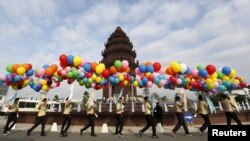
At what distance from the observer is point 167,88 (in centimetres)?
1198

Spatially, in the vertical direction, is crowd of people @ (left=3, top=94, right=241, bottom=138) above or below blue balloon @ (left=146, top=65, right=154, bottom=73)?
below

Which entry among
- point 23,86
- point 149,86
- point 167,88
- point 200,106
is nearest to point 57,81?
point 23,86

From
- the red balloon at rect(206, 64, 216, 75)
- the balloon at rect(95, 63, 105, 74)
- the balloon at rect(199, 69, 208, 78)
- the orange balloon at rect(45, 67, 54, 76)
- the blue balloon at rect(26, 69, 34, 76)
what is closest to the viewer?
the red balloon at rect(206, 64, 216, 75)

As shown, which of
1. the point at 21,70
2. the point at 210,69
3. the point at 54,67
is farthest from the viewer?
the point at 54,67

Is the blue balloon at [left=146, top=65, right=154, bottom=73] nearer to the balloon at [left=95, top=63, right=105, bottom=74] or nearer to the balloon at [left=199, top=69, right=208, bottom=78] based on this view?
the balloon at [left=95, top=63, right=105, bottom=74]

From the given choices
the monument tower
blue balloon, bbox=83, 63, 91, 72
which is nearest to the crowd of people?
blue balloon, bbox=83, 63, 91, 72

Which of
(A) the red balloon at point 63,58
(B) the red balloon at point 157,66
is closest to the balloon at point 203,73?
(B) the red balloon at point 157,66

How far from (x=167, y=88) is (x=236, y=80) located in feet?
13.7

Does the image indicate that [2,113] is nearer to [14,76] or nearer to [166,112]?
[14,76]

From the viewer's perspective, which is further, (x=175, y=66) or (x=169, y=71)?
(x=169, y=71)

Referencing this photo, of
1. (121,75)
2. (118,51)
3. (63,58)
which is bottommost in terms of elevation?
(121,75)

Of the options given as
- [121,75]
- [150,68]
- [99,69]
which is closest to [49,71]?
[99,69]

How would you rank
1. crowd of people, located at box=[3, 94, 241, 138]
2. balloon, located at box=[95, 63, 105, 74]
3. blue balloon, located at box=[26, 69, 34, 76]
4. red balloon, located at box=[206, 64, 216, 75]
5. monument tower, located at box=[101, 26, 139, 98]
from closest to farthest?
crowd of people, located at box=[3, 94, 241, 138] → red balloon, located at box=[206, 64, 216, 75] → balloon, located at box=[95, 63, 105, 74] → blue balloon, located at box=[26, 69, 34, 76] → monument tower, located at box=[101, 26, 139, 98]

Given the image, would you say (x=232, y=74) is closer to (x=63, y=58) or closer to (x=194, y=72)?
(x=194, y=72)
